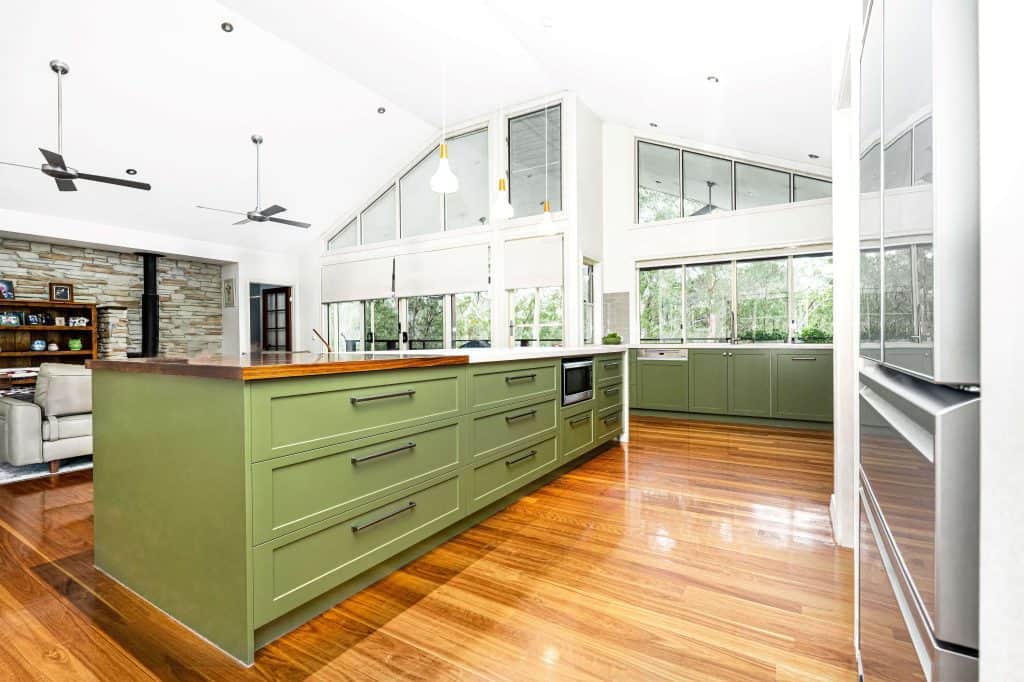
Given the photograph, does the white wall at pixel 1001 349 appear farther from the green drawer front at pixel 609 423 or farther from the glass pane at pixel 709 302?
the glass pane at pixel 709 302

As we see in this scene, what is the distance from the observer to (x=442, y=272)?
703 centimetres

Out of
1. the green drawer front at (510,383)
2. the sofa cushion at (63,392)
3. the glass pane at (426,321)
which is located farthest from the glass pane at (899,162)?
the glass pane at (426,321)

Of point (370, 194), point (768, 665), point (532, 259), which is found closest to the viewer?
point (768, 665)

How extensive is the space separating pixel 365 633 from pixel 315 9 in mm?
5238

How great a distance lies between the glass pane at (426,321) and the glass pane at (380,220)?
121cm

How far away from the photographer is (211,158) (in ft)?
20.6

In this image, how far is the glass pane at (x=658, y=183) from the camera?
6156 mm

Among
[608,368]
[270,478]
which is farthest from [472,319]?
[270,478]

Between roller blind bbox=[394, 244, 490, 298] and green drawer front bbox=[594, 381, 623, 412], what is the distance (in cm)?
283

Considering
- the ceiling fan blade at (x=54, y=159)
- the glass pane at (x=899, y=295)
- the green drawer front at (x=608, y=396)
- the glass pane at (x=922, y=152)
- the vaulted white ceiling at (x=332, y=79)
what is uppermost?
the vaulted white ceiling at (x=332, y=79)

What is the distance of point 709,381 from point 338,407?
4.90m

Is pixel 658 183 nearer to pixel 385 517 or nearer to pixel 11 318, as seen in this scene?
pixel 385 517

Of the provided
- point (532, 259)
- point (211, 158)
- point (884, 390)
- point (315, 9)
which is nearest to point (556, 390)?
point (884, 390)

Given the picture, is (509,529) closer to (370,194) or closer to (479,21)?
(479,21)
